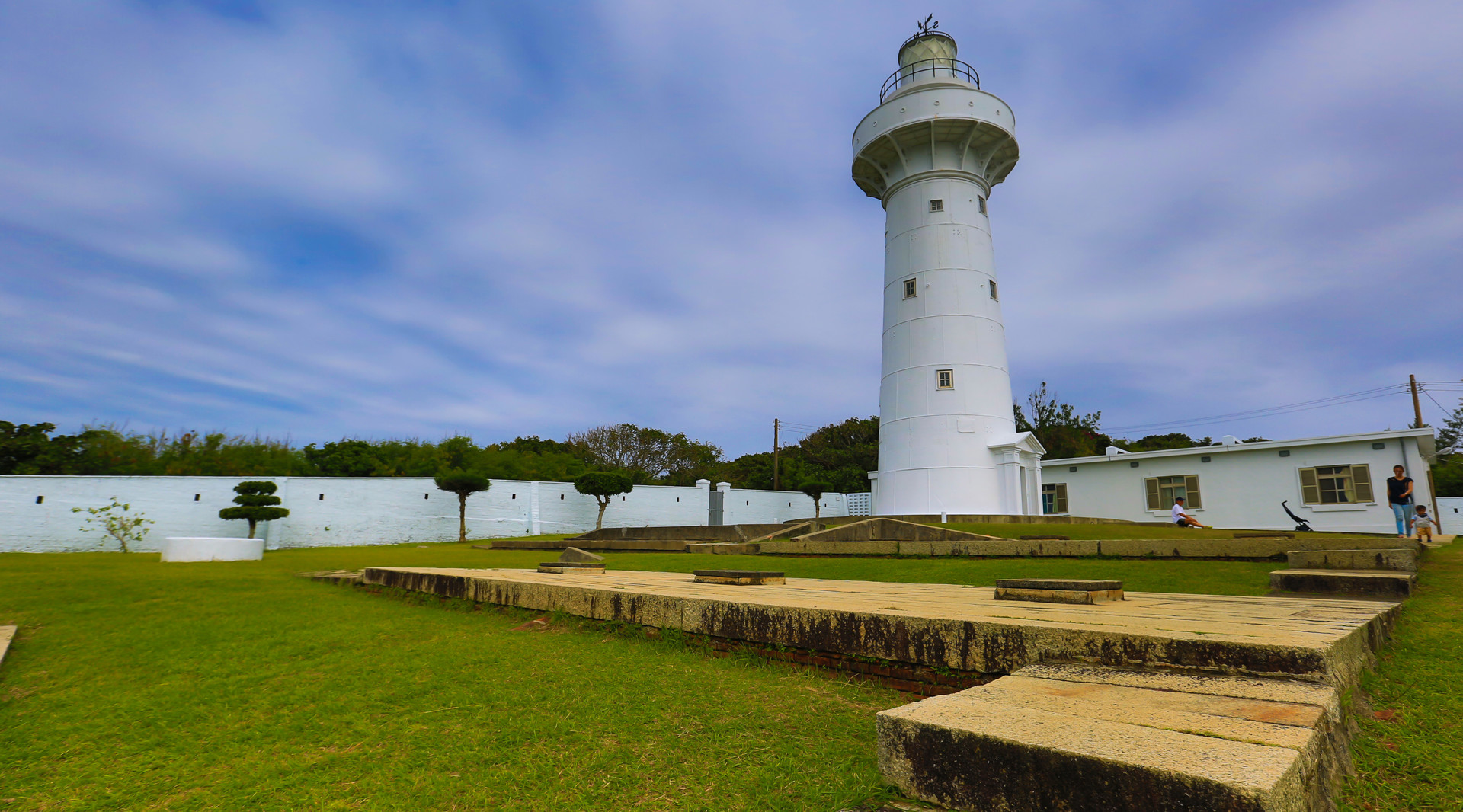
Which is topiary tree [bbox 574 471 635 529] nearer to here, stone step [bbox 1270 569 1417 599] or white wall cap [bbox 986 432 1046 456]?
white wall cap [bbox 986 432 1046 456]

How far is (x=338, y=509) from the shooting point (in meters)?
19.1

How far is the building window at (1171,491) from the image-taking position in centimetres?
1786

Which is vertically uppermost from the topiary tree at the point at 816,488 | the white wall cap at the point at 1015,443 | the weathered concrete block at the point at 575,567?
the white wall cap at the point at 1015,443

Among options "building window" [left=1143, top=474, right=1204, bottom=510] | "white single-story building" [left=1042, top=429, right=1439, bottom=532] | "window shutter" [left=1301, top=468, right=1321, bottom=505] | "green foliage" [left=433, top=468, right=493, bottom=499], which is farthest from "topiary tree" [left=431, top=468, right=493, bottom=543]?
"window shutter" [left=1301, top=468, right=1321, bottom=505]

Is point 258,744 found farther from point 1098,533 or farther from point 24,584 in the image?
point 1098,533

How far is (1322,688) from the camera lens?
1.57 metres

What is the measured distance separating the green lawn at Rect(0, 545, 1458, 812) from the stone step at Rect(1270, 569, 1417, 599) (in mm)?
238

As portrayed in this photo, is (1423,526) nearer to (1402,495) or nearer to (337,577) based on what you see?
(1402,495)

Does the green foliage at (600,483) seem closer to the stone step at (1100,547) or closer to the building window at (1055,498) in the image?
the stone step at (1100,547)

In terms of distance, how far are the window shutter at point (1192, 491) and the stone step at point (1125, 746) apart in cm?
1975

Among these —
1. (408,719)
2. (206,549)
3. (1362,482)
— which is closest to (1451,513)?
(1362,482)

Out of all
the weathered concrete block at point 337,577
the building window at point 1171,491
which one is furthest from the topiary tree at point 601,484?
the building window at point 1171,491

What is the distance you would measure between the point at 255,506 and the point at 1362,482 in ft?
90.3

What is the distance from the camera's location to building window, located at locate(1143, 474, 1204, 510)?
17859 millimetres
